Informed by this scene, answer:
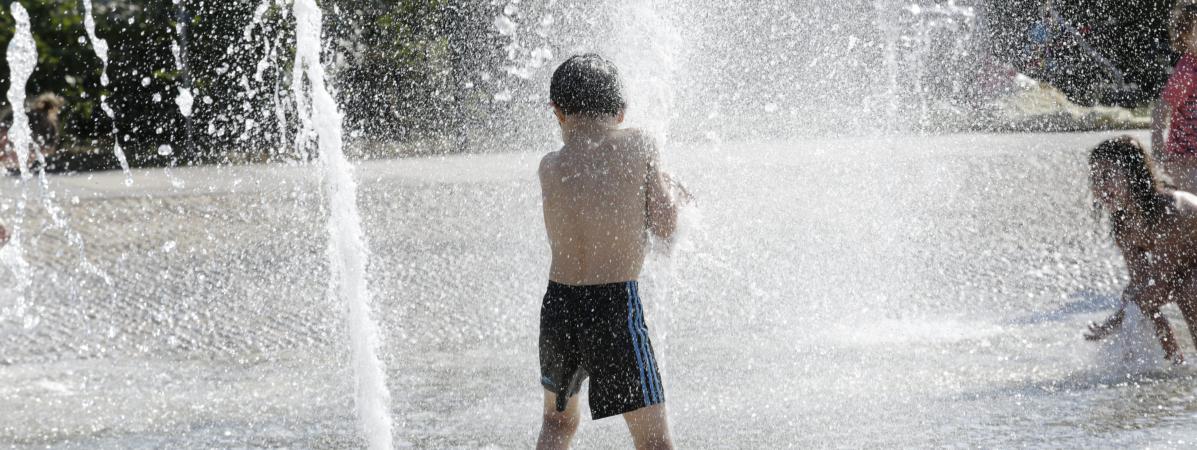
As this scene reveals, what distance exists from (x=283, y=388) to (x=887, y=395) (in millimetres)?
2125

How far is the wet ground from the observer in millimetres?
4082

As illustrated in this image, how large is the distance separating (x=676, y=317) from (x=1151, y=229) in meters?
1.98

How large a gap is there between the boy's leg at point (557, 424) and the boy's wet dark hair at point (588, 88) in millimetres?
679

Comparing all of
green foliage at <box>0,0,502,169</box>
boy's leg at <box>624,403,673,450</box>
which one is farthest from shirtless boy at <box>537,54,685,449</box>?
green foliage at <box>0,0,502,169</box>

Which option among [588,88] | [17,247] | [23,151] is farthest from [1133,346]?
[17,247]

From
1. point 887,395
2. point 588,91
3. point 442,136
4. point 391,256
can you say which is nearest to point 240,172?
point 442,136

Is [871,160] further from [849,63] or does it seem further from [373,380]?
[373,380]

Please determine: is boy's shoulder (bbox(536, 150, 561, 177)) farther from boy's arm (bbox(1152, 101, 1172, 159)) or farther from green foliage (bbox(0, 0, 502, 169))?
green foliage (bbox(0, 0, 502, 169))

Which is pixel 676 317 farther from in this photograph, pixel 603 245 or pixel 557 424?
pixel 603 245

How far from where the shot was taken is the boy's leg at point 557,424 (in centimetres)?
311

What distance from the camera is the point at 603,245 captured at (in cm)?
299

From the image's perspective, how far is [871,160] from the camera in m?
9.82

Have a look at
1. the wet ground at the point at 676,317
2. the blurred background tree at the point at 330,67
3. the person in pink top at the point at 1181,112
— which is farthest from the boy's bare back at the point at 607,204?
the blurred background tree at the point at 330,67

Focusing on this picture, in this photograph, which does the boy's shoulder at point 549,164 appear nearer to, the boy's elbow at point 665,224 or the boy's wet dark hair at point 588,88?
the boy's wet dark hair at point 588,88
